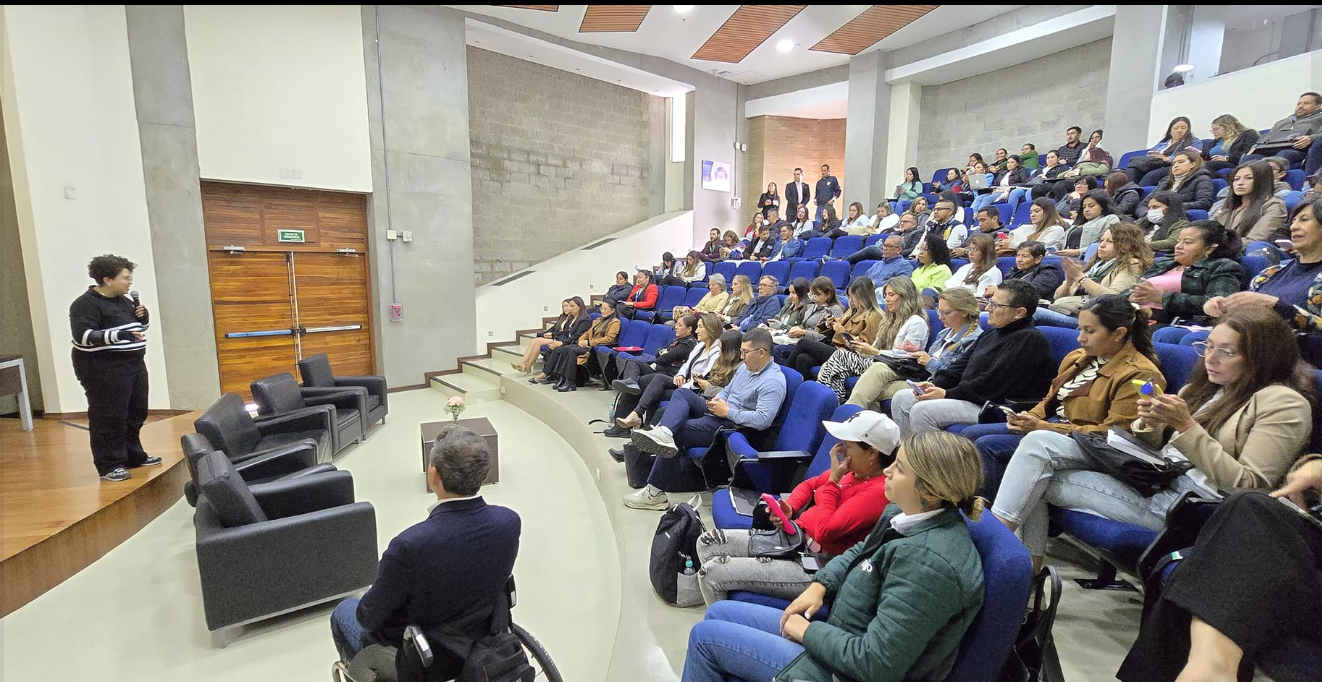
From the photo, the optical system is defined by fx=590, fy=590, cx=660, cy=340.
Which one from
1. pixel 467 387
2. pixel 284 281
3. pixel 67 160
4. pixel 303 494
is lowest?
pixel 467 387

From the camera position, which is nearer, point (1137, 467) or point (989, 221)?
point (1137, 467)

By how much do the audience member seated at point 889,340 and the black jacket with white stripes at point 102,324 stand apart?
412cm

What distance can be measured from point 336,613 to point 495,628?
59 centimetres

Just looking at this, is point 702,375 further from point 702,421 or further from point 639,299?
point 639,299

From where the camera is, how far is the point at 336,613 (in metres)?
1.95

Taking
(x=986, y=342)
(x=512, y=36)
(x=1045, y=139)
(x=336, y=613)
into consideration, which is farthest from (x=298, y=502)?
(x=1045, y=139)

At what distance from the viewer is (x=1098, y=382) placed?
215 cm

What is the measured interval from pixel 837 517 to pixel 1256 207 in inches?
133

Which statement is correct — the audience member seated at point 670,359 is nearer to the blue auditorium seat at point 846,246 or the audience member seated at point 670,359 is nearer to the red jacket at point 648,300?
the red jacket at point 648,300

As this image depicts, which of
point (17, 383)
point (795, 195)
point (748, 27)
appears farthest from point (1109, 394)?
point (795, 195)

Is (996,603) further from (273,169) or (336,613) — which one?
(273,169)

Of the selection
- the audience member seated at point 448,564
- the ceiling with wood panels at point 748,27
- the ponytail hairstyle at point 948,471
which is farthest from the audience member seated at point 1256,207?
the ceiling with wood panels at point 748,27

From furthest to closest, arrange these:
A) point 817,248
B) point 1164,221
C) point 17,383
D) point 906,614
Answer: point 817,248 < point 17,383 < point 1164,221 < point 906,614

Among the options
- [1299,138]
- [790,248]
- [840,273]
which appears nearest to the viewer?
[1299,138]
